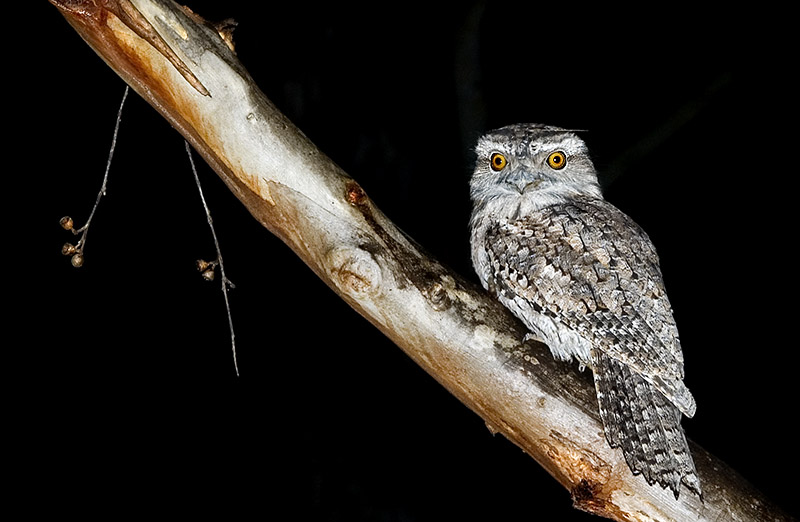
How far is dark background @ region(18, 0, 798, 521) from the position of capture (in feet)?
12.6

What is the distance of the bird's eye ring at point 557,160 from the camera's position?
8.87ft

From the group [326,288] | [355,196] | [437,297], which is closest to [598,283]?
[437,297]

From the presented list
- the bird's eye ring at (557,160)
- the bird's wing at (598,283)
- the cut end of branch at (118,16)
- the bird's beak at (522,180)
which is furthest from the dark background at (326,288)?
the cut end of branch at (118,16)

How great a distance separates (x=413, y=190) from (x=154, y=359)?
1568 millimetres

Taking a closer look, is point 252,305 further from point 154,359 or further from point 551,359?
point 551,359

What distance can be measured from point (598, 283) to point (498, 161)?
2.11 ft

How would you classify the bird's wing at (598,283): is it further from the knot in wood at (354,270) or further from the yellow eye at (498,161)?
the knot in wood at (354,270)

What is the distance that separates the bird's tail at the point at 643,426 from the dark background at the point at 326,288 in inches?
77.4

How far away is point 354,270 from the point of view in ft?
6.13

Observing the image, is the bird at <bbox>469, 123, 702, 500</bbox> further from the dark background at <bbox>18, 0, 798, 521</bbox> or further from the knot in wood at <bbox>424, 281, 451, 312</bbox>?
the dark background at <bbox>18, 0, 798, 521</bbox>

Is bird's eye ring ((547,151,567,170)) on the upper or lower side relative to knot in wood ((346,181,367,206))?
lower

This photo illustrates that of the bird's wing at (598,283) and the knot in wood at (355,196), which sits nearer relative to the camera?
the knot in wood at (355,196)

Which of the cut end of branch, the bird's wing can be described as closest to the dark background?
the bird's wing

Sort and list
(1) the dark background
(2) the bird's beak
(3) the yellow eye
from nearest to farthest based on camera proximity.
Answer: (2) the bird's beak < (3) the yellow eye < (1) the dark background
